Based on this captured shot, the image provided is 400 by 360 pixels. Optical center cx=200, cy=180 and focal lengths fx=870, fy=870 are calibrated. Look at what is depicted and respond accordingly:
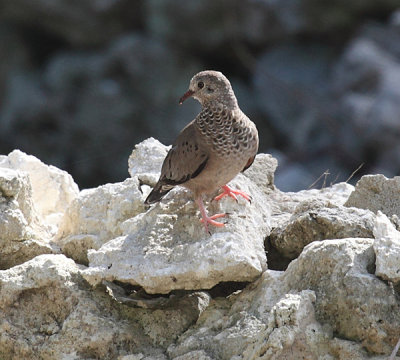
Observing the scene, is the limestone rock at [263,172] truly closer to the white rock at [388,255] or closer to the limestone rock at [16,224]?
the limestone rock at [16,224]

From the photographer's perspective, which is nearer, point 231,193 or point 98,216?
point 231,193

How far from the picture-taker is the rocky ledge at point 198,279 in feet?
12.1

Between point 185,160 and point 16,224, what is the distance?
3.19ft

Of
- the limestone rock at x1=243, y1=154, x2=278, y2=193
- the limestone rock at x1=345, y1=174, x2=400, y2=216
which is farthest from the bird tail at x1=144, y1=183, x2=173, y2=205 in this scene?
the limestone rock at x1=345, y1=174, x2=400, y2=216

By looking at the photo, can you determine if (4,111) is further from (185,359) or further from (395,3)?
(185,359)

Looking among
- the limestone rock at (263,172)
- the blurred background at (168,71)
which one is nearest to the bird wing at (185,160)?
the limestone rock at (263,172)

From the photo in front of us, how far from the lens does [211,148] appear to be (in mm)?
4789

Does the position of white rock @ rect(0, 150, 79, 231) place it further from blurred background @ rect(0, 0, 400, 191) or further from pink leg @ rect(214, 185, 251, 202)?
blurred background @ rect(0, 0, 400, 191)

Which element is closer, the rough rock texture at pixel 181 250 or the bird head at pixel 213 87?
the rough rock texture at pixel 181 250

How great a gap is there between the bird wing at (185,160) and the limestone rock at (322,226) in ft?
1.96

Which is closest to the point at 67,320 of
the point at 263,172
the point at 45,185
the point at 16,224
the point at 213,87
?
the point at 16,224

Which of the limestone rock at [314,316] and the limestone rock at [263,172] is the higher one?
the limestone rock at [263,172]

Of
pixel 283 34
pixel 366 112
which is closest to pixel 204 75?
pixel 366 112

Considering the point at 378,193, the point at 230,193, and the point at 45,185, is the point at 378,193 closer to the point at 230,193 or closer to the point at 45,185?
the point at 230,193
